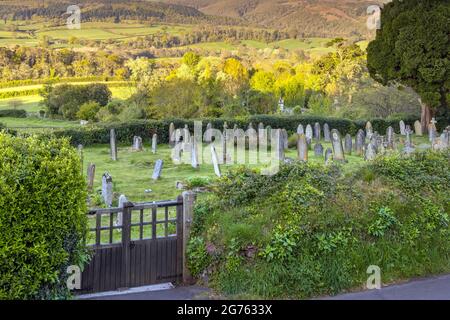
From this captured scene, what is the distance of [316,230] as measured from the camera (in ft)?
27.8

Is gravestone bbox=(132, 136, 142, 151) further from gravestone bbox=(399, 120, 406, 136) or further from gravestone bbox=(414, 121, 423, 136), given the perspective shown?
gravestone bbox=(414, 121, 423, 136)

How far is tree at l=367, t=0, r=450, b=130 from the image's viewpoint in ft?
106

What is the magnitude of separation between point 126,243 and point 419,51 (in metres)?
29.7

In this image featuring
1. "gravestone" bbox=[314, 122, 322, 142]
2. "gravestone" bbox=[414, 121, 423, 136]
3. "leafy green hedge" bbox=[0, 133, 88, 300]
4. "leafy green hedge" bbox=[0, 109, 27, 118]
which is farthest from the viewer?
"leafy green hedge" bbox=[0, 109, 27, 118]

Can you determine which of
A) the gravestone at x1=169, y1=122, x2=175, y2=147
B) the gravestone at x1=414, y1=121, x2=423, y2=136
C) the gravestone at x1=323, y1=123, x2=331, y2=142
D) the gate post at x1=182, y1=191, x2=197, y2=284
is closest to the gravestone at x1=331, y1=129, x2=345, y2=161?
the gravestone at x1=323, y1=123, x2=331, y2=142

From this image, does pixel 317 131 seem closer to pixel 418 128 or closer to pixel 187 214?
pixel 418 128

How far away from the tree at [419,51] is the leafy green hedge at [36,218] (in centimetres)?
3026

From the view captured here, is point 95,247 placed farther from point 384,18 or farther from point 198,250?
point 384,18

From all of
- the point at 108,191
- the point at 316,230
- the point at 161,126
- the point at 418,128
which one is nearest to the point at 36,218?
the point at 316,230

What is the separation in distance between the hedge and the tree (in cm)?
366

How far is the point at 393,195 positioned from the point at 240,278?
3.63 m

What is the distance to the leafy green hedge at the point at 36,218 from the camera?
674 cm

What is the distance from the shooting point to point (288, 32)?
109188mm
